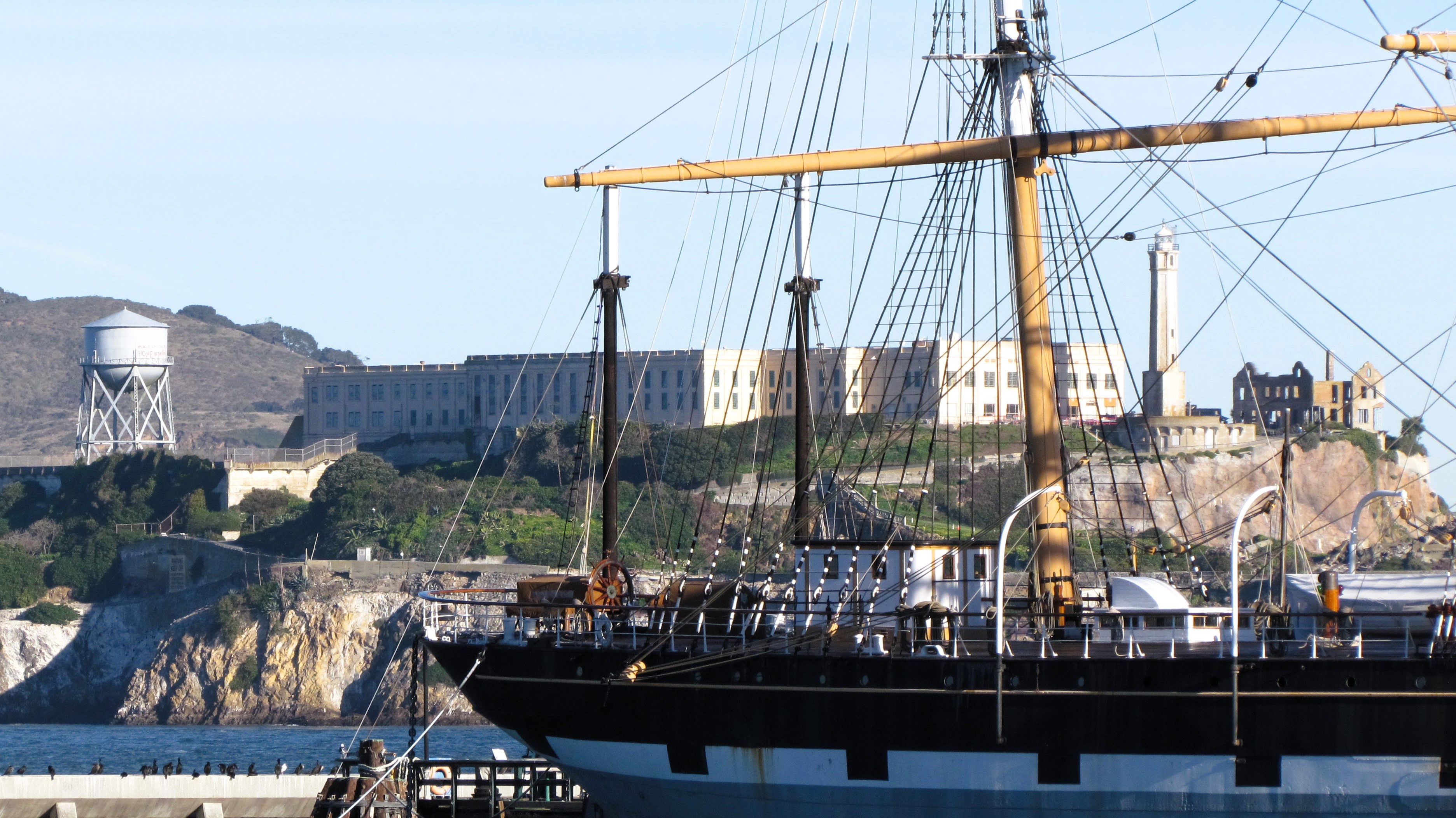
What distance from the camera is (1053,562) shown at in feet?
116

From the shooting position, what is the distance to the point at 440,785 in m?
38.9

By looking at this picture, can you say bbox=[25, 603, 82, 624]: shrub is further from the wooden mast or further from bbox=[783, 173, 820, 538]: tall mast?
the wooden mast

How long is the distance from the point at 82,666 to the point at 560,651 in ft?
295

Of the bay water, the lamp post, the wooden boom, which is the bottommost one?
the bay water

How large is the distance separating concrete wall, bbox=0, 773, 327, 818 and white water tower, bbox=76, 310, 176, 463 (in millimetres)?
111641

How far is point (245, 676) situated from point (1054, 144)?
259 ft

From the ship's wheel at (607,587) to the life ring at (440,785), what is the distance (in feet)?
15.3

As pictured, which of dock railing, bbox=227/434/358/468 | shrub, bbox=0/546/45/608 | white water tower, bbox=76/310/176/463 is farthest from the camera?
white water tower, bbox=76/310/176/463

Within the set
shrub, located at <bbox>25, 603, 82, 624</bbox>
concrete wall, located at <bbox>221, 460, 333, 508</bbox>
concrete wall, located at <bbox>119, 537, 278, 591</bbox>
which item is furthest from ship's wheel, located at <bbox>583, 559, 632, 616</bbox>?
concrete wall, located at <bbox>221, 460, 333, 508</bbox>

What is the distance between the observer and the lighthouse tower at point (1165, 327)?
440ft

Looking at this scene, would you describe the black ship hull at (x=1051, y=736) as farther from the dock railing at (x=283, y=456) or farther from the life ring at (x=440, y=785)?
the dock railing at (x=283, y=456)

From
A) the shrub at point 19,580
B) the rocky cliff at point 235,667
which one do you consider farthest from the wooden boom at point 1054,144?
the shrub at point 19,580

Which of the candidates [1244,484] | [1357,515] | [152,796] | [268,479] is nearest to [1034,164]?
[1357,515]

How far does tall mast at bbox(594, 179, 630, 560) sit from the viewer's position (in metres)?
42.8
